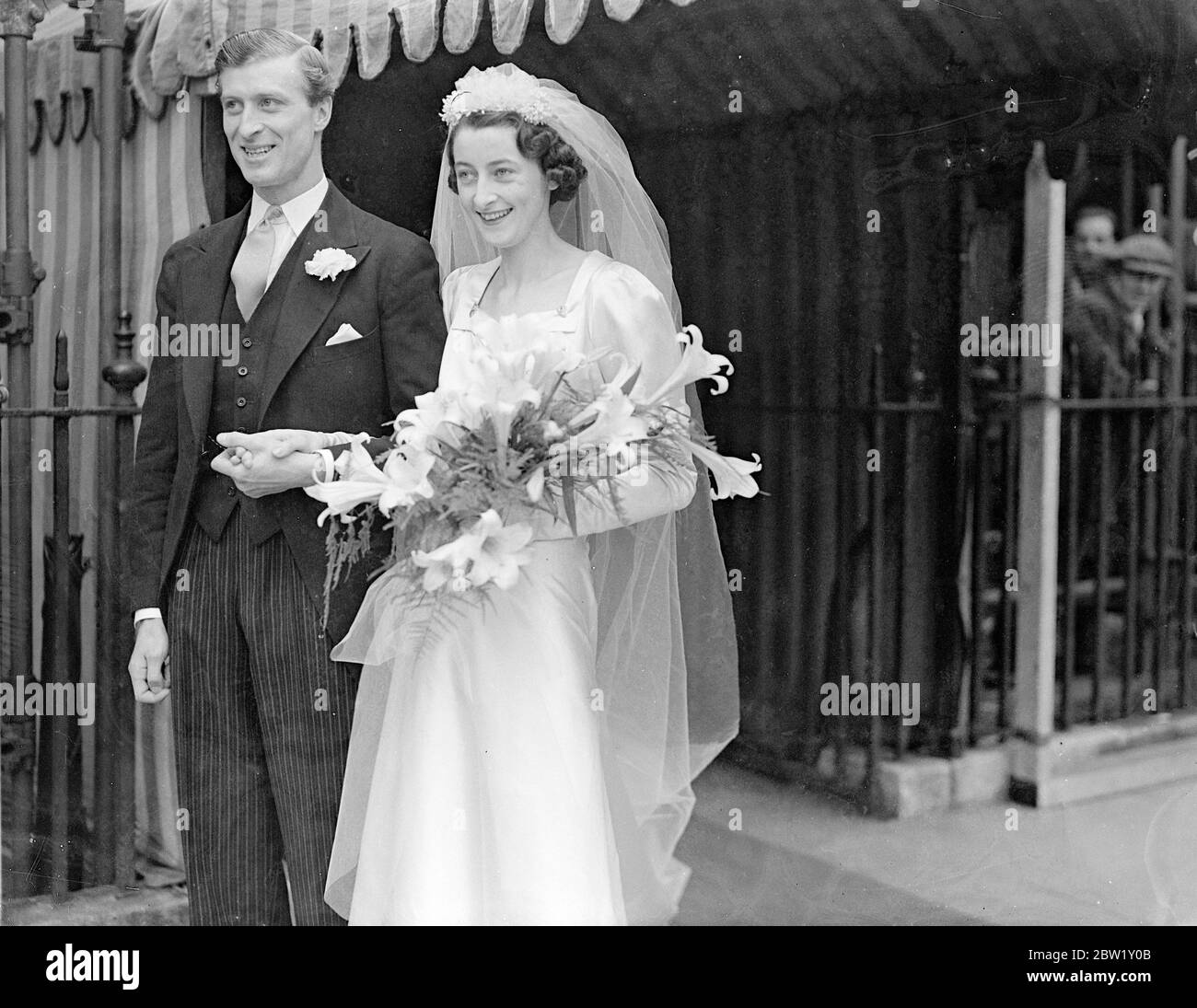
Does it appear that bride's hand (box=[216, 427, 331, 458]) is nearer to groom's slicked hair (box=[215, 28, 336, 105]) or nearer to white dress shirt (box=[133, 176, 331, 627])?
white dress shirt (box=[133, 176, 331, 627])

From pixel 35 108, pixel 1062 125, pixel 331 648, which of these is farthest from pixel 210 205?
pixel 1062 125

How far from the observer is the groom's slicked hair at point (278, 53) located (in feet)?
10.4

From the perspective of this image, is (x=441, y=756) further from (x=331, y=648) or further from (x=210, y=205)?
(x=210, y=205)

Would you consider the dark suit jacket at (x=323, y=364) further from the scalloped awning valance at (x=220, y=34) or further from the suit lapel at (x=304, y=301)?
the scalloped awning valance at (x=220, y=34)

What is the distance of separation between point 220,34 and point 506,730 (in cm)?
196

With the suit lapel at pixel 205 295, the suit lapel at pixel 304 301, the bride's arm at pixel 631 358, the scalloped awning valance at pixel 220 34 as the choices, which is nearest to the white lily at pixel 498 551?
the bride's arm at pixel 631 358

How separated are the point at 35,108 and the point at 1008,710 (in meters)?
3.16

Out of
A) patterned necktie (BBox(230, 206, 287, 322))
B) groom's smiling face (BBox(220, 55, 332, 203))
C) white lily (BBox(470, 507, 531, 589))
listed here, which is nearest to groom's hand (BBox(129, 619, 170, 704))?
patterned necktie (BBox(230, 206, 287, 322))

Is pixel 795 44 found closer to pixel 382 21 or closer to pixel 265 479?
pixel 382 21

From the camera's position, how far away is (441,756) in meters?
3.00

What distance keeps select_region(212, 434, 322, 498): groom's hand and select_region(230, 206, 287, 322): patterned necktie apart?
13.1 inches

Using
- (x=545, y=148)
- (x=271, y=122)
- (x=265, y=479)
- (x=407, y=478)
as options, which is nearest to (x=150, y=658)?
(x=265, y=479)

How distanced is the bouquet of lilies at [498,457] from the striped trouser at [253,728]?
0.34 m

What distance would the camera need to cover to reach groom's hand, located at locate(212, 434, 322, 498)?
3.03 metres
